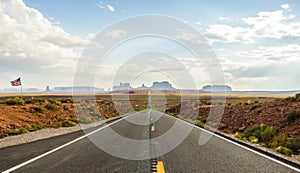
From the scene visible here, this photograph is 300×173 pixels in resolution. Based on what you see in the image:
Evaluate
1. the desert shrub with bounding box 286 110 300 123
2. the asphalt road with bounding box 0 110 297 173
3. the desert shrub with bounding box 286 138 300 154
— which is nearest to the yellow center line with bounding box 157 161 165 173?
the asphalt road with bounding box 0 110 297 173

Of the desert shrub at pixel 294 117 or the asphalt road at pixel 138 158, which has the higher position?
the desert shrub at pixel 294 117

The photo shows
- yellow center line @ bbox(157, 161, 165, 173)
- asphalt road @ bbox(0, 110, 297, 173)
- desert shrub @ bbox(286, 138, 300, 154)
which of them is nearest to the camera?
yellow center line @ bbox(157, 161, 165, 173)

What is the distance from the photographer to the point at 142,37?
2120cm

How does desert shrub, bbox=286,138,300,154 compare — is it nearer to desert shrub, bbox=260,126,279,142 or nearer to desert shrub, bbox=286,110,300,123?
desert shrub, bbox=260,126,279,142

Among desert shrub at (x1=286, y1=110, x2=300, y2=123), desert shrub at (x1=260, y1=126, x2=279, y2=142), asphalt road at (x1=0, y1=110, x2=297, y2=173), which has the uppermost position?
desert shrub at (x1=286, y1=110, x2=300, y2=123)

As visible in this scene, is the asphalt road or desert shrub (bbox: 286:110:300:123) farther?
desert shrub (bbox: 286:110:300:123)

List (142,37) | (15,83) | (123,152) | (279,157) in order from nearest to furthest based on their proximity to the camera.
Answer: (279,157) → (123,152) → (142,37) → (15,83)

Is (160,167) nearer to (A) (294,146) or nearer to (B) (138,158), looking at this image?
(B) (138,158)

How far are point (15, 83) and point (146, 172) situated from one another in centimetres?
2701

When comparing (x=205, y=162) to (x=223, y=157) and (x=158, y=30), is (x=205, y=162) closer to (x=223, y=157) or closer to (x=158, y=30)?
(x=223, y=157)

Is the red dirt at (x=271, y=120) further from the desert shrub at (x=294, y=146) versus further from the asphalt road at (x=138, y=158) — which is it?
the asphalt road at (x=138, y=158)

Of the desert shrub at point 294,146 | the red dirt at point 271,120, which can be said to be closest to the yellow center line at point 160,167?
the desert shrub at point 294,146

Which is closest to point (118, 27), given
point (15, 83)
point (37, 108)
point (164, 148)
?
A: point (164, 148)

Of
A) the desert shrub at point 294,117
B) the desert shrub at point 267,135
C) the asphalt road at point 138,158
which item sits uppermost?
the desert shrub at point 294,117
